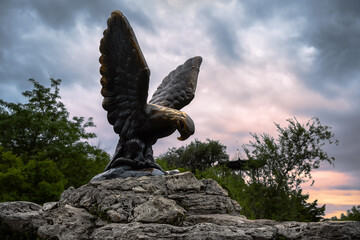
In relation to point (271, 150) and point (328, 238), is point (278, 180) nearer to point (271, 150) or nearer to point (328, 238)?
point (271, 150)

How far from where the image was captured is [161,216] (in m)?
4.61

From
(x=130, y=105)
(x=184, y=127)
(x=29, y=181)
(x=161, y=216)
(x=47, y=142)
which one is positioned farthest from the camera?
(x=47, y=142)

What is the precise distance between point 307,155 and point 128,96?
12.4 m

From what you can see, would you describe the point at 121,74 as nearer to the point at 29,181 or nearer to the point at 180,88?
the point at 180,88

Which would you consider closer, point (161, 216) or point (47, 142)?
point (161, 216)

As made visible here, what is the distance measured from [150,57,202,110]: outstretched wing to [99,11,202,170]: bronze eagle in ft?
2.99

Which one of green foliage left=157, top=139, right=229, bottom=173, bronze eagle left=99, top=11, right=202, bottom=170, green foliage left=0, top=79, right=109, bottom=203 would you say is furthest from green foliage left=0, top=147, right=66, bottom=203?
green foliage left=157, top=139, right=229, bottom=173

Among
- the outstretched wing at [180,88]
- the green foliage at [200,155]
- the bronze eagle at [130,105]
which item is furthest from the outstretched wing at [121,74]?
the green foliage at [200,155]

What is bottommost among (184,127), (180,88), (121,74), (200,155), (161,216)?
(161,216)

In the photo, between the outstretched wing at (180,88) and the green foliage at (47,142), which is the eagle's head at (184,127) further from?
the green foliage at (47,142)

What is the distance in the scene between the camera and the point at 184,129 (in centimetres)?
560

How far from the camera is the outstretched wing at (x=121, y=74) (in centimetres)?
515

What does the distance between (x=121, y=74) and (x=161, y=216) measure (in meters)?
2.51

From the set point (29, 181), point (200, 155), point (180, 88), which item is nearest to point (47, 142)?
point (29, 181)
